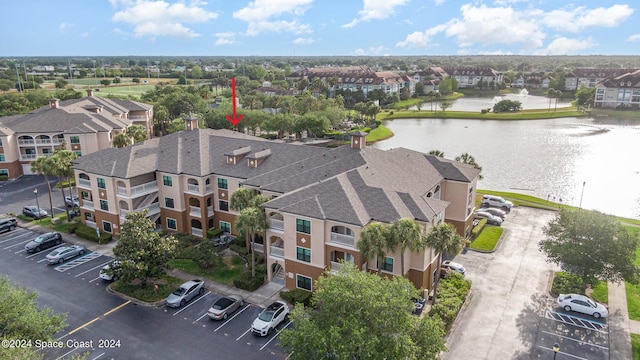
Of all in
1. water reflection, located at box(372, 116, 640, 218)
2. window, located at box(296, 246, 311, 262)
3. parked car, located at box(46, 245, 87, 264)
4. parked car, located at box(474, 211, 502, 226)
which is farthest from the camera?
water reflection, located at box(372, 116, 640, 218)

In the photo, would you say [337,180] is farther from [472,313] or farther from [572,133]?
[572,133]

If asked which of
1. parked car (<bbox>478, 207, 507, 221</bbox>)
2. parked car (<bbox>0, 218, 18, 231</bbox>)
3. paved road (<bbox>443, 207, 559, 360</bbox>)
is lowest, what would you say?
paved road (<bbox>443, 207, 559, 360</bbox>)

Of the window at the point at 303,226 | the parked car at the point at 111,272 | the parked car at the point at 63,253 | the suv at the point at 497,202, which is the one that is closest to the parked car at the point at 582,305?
the window at the point at 303,226

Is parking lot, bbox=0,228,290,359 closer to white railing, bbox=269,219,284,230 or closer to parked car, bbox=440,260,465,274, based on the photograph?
white railing, bbox=269,219,284,230

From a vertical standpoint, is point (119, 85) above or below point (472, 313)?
above

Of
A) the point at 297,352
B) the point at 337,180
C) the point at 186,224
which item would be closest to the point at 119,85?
the point at 186,224

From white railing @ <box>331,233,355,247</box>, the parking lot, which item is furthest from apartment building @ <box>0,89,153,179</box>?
white railing @ <box>331,233,355,247</box>
